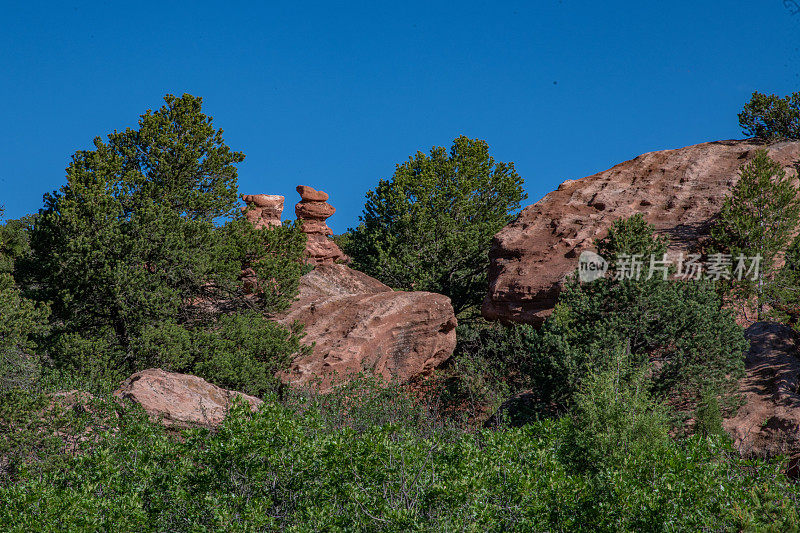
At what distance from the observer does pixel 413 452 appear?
35.3ft

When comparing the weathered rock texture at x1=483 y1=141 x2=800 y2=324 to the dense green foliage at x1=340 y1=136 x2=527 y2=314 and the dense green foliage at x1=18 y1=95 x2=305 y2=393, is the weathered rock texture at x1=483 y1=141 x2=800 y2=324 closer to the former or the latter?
the dense green foliage at x1=340 y1=136 x2=527 y2=314

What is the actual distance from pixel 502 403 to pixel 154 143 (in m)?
15.2

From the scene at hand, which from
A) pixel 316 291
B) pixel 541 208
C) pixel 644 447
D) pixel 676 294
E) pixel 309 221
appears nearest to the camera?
pixel 644 447

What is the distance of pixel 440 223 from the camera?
35.7m

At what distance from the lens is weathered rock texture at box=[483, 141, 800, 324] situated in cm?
2631

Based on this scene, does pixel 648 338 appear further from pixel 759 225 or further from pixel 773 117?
pixel 773 117

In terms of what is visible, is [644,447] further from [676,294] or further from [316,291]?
[316,291]

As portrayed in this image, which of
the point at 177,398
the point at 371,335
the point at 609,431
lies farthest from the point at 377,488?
the point at 371,335

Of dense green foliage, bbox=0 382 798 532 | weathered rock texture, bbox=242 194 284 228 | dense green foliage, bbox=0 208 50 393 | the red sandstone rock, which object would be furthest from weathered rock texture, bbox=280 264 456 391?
the red sandstone rock

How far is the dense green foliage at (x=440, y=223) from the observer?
111 feet

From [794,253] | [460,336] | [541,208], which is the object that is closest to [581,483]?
[460,336]

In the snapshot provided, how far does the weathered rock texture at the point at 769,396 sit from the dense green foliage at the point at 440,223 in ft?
47.2

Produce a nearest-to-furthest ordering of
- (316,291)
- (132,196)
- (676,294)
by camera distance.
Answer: (676,294) < (132,196) < (316,291)

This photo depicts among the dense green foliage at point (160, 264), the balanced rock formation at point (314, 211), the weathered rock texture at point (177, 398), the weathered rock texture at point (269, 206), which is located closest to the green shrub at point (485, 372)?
the dense green foliage at point (160, 264)
